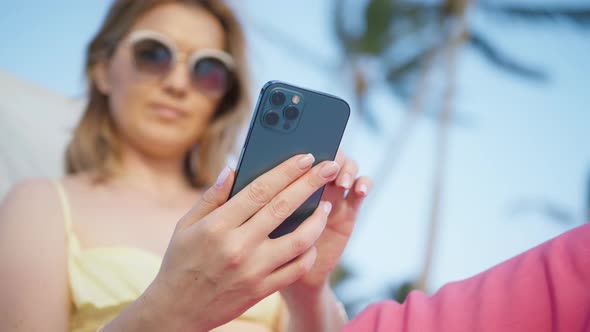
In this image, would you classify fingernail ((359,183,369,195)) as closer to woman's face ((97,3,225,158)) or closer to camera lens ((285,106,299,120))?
camera lens ((285,106,299,120))

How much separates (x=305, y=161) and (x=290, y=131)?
0.08 meters

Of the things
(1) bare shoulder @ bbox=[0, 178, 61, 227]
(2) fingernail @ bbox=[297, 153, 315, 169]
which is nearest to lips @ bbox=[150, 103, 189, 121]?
(1) bare shoulder @ bbox=[0, 178, 61, 227]

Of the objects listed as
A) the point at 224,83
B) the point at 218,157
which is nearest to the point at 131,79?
the point at 224,83

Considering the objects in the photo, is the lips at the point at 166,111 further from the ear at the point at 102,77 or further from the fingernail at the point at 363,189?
the fingernail at the point at 363,189

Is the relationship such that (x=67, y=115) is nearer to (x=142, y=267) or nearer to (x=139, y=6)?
(x=139, y=6)

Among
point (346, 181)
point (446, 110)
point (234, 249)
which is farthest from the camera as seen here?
point (446, 110)

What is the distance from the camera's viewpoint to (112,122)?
1.84 metres

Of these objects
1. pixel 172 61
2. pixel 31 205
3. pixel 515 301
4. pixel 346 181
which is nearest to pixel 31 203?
pixel 31 205

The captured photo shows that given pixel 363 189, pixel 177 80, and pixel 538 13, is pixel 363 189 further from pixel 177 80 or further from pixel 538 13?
pixel 538 13

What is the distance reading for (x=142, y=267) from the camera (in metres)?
1.30

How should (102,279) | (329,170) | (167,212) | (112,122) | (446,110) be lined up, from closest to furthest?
(329,170) → (102,279) → (167,212) → (112,122) → (446,110)

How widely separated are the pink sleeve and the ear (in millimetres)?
1296

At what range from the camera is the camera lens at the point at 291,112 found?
0.83 m

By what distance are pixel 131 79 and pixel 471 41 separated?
34.6ft
